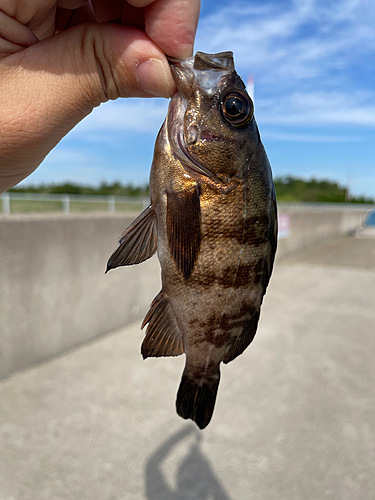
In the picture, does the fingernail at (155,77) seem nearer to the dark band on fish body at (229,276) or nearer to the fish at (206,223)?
the fish at (206,223)

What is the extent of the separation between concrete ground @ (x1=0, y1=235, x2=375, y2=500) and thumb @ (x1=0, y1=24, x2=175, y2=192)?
3200 millimetres

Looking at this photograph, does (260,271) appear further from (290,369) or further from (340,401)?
(290,369)

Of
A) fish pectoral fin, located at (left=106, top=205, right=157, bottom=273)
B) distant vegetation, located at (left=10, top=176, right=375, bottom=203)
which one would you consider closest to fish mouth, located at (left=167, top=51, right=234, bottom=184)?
fish pectoral fin, located at (left=106, top=205, right=157, bottom=273)

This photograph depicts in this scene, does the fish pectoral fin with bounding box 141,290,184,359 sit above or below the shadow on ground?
above

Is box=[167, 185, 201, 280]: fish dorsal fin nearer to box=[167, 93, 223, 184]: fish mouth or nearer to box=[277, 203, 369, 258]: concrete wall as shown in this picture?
box=[167, 93, 223, 184]: fish mouth

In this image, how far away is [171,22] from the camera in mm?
1605

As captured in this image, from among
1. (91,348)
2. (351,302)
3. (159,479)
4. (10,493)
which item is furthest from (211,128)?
(351,302)

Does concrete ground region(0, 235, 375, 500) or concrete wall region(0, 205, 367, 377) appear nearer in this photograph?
concrete ground region(0, 235, 375, 500)

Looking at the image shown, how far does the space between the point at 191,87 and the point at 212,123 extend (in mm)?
178

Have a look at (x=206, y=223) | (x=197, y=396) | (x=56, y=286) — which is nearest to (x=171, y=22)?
(x=206, y=223)

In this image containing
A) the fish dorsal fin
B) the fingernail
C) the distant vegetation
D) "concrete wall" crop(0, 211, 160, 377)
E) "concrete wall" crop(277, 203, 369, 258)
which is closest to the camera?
the fish dorsal fin

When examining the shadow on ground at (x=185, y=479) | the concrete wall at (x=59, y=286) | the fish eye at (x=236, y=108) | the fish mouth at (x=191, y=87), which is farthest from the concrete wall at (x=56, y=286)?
the fish eye at (x=236, y=108)

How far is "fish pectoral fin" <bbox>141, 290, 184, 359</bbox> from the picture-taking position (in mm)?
1618

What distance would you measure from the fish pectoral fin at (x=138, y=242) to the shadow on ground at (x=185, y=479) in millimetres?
2812
